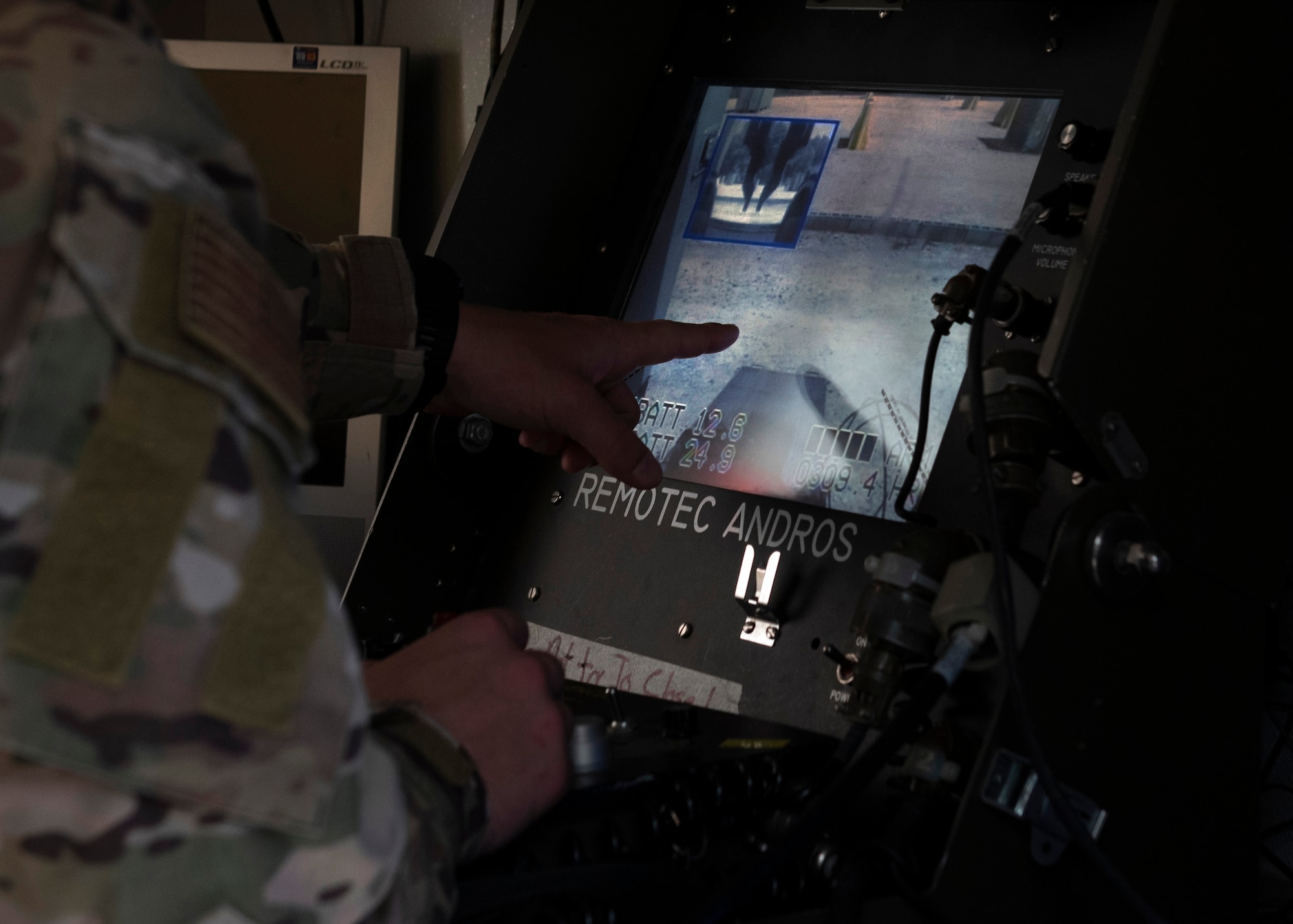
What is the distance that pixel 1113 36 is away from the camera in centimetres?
103

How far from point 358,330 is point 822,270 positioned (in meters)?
0.47

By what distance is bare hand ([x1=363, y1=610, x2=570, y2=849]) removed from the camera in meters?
0.62

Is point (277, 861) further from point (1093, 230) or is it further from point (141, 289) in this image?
point (1093, 230)

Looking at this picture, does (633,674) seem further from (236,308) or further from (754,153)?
(236,308)

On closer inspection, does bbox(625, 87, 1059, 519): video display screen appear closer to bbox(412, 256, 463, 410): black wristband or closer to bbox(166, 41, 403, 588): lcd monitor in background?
bbox(412, 256, 463, 410): black wristband

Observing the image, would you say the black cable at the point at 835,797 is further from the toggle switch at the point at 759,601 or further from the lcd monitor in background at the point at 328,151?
the lcd monitor in background at the point at 328,151

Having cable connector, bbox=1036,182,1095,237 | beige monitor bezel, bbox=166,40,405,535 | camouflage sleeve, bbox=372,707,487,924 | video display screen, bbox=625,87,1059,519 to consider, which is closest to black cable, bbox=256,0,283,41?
beige monitor bezel, bbox=166,40,405,535

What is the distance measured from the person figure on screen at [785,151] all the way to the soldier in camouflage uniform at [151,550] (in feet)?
2.52

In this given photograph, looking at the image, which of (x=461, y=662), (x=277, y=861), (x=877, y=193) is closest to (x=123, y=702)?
(x=277, y=861)

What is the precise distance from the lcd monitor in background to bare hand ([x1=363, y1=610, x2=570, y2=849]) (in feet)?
3.66

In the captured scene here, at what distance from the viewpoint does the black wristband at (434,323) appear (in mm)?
982

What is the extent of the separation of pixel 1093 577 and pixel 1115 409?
0.11m

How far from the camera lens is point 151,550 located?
17.2 inches

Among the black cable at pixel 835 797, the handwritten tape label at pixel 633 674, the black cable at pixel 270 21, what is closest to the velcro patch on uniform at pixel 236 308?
the black cable at pixel 835 797
